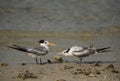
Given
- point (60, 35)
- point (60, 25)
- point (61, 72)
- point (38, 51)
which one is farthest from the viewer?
point (60, 25)

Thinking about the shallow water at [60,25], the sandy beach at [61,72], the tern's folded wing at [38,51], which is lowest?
the sandy beach at [61,72]

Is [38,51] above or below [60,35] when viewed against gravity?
below

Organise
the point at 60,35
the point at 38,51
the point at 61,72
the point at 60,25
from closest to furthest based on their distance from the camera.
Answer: the point at 61,72 → the point at 38,51 → the point at 60,35 → the point at 60,25

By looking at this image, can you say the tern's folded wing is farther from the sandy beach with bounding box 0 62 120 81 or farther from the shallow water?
the sandy beach with bounding box 0 62 120 81

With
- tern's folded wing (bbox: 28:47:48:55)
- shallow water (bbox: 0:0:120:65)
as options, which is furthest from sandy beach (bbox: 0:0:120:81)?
tern's folded wing (bbox: 28:47:48:55)

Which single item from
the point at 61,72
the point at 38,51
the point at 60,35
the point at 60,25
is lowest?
the point at 61,72

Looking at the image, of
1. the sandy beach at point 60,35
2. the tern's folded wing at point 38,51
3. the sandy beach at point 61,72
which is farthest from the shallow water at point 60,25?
the sandy beach at point 61,72

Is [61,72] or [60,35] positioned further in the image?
[60,35]

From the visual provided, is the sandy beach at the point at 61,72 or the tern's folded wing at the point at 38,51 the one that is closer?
the sandy beach at the point at 61,72

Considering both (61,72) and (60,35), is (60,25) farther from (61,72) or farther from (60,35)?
(61,72)

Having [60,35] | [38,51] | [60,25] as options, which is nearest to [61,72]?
[38,51]

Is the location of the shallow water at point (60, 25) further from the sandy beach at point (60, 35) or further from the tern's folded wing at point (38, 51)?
the tern's folded wing at point (38, 51)

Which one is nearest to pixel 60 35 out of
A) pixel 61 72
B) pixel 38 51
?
pixel 38 51

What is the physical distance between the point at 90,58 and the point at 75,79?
97.7 inches
